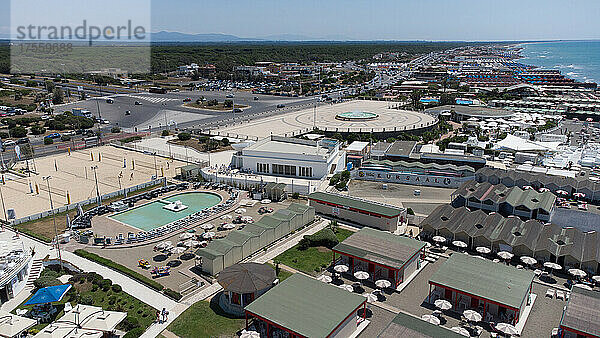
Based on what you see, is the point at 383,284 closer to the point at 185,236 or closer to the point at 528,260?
the point at 528,260

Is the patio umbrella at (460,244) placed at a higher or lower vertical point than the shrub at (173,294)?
higher

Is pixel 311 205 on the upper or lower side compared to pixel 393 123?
lower

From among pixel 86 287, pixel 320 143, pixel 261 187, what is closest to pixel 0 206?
pixel 86 287

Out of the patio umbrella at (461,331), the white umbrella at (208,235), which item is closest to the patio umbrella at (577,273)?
the patio umbrella at (461,331)

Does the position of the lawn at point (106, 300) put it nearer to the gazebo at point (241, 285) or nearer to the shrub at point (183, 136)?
the gazebo at point (241, 285)

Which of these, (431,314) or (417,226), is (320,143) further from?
(431,314)

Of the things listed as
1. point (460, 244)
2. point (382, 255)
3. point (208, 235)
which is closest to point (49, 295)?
point (208, 235)
